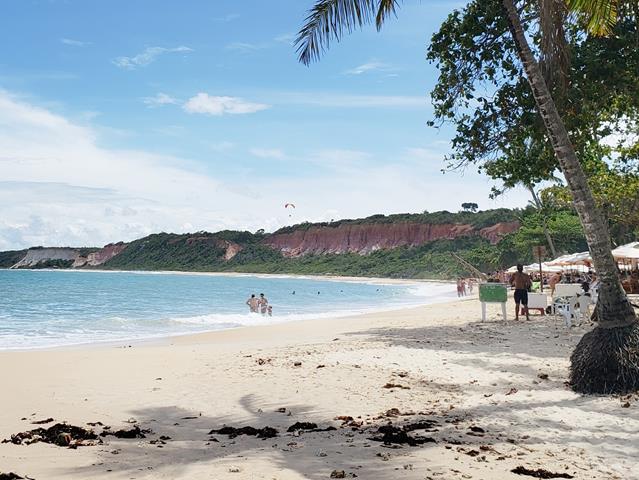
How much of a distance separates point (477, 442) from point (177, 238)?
151 m

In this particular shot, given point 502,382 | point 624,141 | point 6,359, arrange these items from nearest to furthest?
point 502,382
point 6,359
point 624,141

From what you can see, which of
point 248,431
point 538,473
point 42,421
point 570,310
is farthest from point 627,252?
point 42,421

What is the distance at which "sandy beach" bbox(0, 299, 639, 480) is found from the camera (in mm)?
4609

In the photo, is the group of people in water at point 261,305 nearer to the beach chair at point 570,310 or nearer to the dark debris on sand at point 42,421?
the beach chair at point 570,310

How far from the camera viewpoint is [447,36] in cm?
1348

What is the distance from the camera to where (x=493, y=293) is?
14.9 m

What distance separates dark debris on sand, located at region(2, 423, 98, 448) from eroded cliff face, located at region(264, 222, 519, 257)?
90.3 metres

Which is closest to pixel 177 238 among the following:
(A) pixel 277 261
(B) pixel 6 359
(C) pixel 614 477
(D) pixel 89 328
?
(A) pixel 277 261

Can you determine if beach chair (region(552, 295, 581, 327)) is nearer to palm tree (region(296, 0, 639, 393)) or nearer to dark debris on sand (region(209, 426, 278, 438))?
palm tree (region(296, 0, 639, 393))

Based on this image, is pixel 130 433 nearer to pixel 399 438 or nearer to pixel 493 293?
pixel 399 438

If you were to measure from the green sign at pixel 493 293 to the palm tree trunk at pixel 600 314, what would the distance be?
6.94 metres

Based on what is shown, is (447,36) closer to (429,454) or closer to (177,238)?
(429,454)

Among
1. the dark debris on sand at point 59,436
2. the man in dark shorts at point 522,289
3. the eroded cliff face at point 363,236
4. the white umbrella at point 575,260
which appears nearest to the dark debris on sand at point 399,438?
the dark debris on sand at point 59,436

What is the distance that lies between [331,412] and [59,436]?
109 inches
